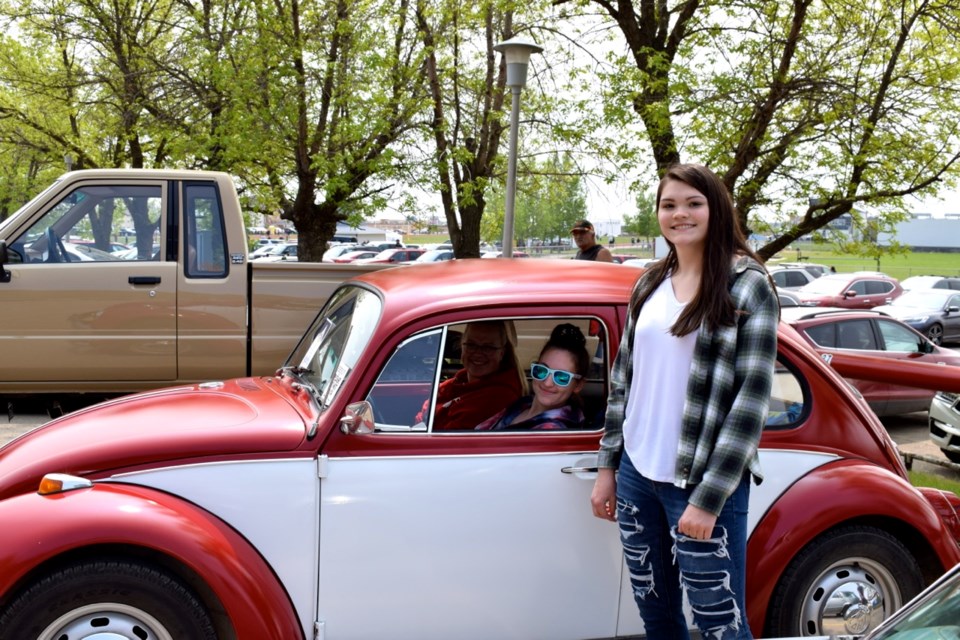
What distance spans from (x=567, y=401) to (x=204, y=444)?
4.61 feet

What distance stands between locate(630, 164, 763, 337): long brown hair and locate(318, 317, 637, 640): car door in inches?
33.6

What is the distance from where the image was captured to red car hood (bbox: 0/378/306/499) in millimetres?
Result: 3182

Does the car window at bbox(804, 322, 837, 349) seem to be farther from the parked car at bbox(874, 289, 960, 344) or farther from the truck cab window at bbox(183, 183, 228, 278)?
the parked car at bbox(874, 289, 960, 344)

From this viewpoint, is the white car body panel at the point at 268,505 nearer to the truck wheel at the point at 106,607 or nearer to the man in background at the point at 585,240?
the truck wheel at the point at 106,607

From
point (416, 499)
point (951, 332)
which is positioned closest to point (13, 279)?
point (416, 499)

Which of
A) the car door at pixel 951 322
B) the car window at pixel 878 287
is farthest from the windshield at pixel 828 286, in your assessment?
the car door at pixel 951 322

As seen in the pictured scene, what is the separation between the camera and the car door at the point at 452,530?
3209 millimetres

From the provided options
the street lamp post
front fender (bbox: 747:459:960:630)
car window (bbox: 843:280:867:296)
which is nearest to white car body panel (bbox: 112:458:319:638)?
front fender (bbox: 747:459:960:630)

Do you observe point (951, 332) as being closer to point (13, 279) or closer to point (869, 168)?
point (869, 168)

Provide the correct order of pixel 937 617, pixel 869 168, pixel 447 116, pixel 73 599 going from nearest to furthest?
pixel 937 617 → pixel 73 599 → pixel 869 168 → pixel 447 116

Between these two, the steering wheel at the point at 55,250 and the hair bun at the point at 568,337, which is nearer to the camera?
the hair bun at the point at 568,337

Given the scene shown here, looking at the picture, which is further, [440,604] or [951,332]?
[951,332]

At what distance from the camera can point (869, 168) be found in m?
10.2

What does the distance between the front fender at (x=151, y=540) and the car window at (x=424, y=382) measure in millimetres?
665
